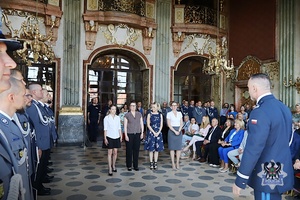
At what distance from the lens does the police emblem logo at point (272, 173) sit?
7.85ft

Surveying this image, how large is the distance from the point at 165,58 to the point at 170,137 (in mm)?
5746

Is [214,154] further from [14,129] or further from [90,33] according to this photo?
[90,33]

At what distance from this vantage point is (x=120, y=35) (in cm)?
1059

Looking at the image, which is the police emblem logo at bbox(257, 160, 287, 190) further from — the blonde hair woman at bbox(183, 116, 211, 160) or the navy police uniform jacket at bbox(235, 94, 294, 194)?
the blonde hair woman at bbox(183, 116, 211, 160)

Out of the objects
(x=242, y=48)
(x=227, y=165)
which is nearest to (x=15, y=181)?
(x=227, y=165)

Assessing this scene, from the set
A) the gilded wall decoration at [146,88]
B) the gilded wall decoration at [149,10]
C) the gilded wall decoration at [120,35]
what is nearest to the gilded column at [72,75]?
the gilded wall decoration at [120,35]

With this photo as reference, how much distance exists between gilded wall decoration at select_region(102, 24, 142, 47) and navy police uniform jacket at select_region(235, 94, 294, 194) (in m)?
8.78

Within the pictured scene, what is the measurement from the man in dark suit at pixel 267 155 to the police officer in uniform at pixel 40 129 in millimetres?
3416

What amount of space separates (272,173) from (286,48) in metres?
9.43

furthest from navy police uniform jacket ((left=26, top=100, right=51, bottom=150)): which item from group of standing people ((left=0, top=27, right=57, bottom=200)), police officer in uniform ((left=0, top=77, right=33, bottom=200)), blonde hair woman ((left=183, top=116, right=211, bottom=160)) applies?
blonde hair woman ((left=183, top=116, right=211, bottom=160))

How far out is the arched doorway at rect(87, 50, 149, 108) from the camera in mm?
11031

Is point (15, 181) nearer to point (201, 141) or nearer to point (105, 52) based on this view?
point (201, 141)

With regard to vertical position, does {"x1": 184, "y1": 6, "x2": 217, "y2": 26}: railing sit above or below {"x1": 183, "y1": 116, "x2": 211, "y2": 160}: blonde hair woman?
above

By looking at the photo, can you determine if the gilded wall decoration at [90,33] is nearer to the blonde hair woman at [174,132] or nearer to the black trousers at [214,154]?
the blonde hair woman at [174,132]
